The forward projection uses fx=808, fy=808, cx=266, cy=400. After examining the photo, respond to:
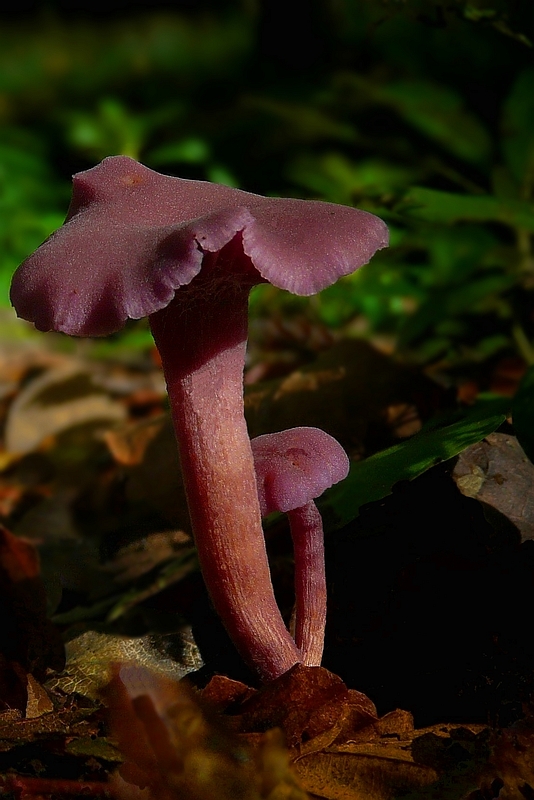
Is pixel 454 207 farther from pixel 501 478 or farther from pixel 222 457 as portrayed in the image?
pixel 222 457

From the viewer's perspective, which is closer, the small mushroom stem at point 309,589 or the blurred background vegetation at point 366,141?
the small mushroom stem at point 309,589

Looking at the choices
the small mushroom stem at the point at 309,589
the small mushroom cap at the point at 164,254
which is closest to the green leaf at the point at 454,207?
the small mushroom cap at the point at 164,254

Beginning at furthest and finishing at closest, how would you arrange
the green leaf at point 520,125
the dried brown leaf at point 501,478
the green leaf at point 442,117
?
1. the green leaf at point 442,117
2. the green leaf at point 520,125
3. the dried brown leaf at point 501,478

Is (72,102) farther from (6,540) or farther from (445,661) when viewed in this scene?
(445,661)

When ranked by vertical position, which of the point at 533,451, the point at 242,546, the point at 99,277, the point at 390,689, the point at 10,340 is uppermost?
the point at 99,277

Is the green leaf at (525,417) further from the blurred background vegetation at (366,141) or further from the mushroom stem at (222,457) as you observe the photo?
the blurred background vegetation at (366,141)

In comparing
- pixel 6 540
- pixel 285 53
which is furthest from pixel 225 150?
pixel 6 540

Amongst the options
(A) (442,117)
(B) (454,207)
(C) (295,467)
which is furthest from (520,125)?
(C) (295,467)

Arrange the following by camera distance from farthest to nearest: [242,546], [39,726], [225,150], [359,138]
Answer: [225,150]
[359,138]
[242,546]
[39,726]

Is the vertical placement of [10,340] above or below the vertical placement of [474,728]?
below
